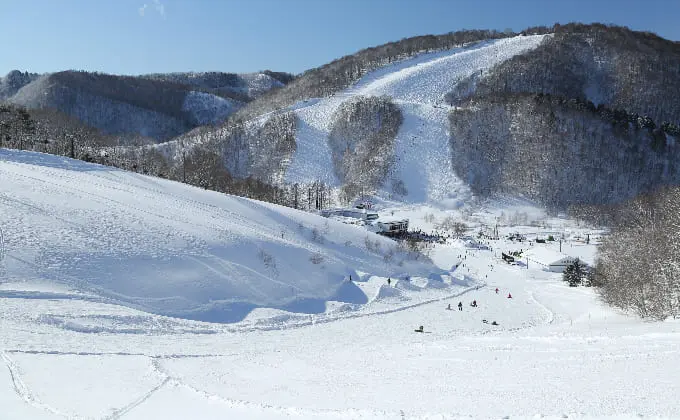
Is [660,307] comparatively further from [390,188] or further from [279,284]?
[390,188]

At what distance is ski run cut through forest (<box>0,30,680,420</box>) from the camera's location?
1188 centimetres

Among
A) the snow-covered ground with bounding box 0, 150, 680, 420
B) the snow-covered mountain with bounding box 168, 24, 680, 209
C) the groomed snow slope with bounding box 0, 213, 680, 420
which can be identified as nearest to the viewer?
the groomed snow slope with bounding box 0, 213, 680, 420

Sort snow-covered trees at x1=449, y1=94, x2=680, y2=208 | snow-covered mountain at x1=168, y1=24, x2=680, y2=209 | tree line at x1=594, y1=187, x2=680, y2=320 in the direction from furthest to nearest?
1. snow-covered mountain at x1=168, y1=24, x2=680, y2=209
2. snow-covered trees at x1=449, y1=94, x2=680, y2=208
3. tree line at x1=594, y1=187, x2=680, y2=320

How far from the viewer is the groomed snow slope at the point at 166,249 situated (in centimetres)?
2822

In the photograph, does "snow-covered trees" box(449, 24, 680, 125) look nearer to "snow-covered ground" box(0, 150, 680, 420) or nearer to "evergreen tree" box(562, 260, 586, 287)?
"evergreen tree" box(562, 260, 586, 287)

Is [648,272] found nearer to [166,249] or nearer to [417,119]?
[166,249]

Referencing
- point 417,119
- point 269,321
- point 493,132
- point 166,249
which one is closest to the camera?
point 269,321

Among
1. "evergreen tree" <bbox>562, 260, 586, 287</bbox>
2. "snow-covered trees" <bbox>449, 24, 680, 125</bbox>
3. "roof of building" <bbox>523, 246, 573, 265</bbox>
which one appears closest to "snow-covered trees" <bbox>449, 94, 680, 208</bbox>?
"snow-covered trees" <bbox>449, 24, 680, 125</bbox>

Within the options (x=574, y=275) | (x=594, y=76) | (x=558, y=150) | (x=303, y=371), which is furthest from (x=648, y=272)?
(x=594, y=76)

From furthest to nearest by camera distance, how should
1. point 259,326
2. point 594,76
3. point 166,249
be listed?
point 594,76, point 166,249, point 259,326

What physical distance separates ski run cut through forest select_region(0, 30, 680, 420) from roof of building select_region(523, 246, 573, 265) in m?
0.26

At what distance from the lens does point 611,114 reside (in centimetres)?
14050

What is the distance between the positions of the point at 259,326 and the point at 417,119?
12512cm

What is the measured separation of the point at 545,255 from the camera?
2581 inches
